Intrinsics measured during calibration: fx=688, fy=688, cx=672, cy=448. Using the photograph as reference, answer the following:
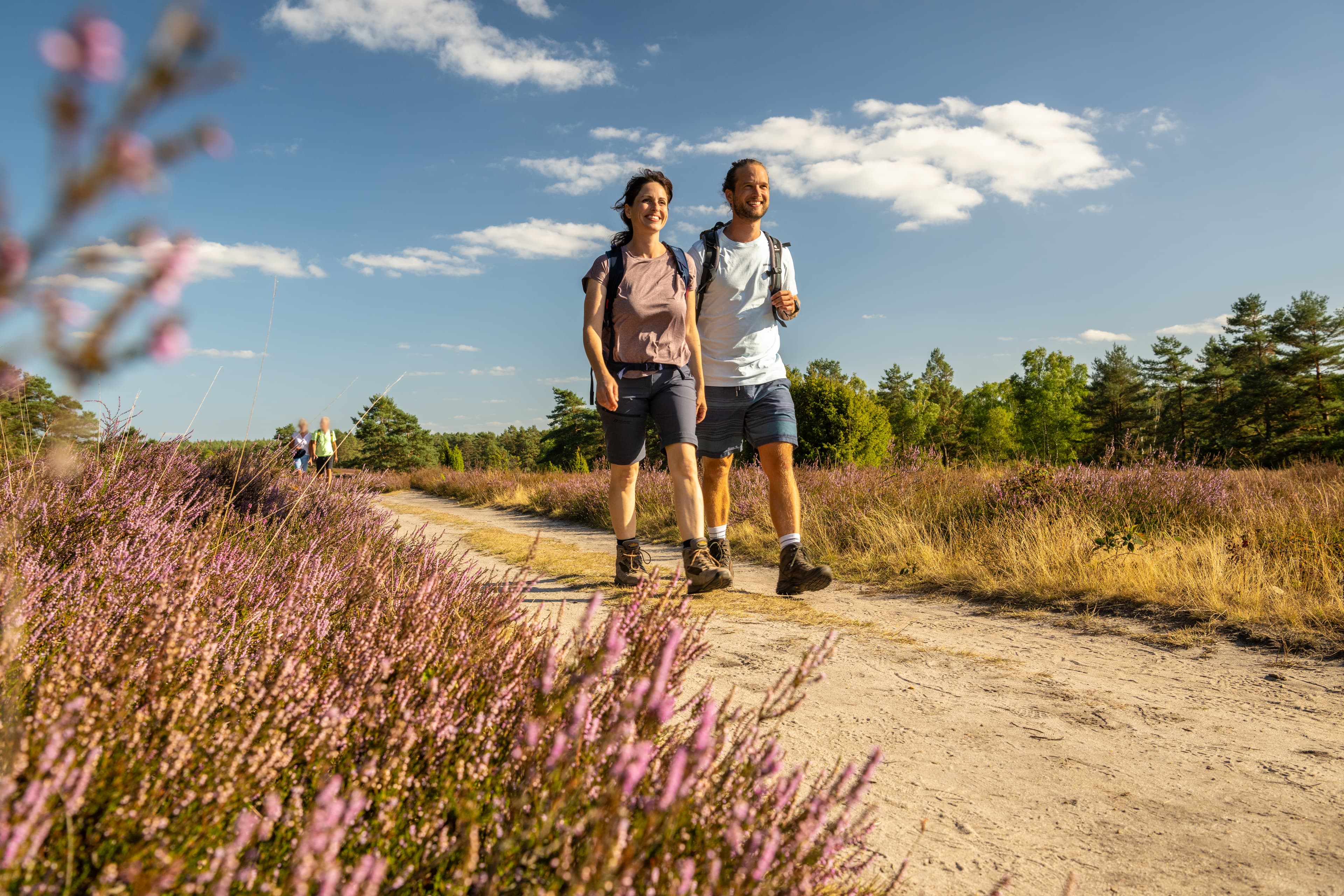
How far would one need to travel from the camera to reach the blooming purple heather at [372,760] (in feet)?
3.11

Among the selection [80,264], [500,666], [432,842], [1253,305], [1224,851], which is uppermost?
[1253,305]

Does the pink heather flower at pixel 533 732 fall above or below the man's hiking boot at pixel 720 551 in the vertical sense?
above

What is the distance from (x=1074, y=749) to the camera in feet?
7.38

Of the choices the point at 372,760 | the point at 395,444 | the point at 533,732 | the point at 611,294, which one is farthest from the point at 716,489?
the point at 395,444

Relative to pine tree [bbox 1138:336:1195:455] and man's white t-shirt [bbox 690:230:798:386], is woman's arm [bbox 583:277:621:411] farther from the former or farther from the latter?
pine tree [bbox 1138:336:1195:455]

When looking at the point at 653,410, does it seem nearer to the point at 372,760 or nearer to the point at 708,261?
the point at 708,261

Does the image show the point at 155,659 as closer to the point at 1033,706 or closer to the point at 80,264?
the point at 80,264

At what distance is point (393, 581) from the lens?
285 cm

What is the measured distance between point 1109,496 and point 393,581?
260 inches

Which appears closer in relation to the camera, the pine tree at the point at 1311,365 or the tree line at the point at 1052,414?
the tree line at the point at 1052,414

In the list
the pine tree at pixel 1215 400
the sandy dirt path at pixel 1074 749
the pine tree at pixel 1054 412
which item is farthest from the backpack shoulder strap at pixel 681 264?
the pine tree at pixel 1054 412

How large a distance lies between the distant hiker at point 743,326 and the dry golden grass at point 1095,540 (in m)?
1.61

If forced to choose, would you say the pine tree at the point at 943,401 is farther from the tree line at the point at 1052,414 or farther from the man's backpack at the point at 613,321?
the man's backpack at the point at 613,321

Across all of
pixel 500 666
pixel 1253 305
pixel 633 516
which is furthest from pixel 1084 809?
pixel 1253 305
